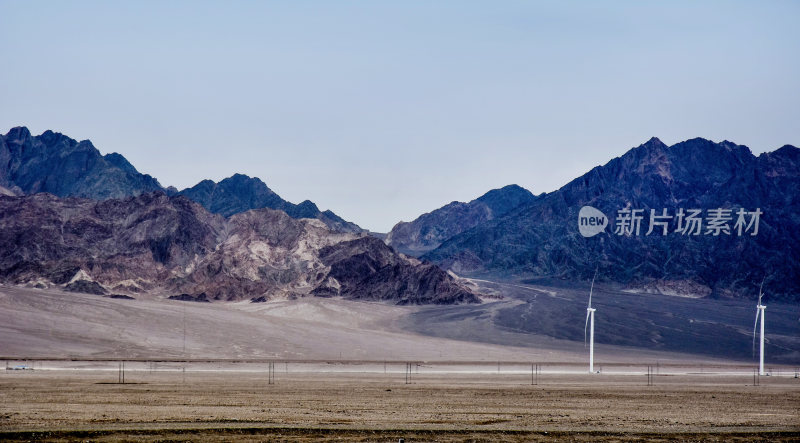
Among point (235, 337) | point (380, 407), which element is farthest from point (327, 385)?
point (235, 337)

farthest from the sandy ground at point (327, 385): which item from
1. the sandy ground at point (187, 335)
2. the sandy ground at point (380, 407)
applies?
the sandy ground at point (187, 335)

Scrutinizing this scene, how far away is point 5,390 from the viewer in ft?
180

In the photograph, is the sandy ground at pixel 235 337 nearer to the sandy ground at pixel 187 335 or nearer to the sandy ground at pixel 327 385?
the sandy ground at pixel 187 335

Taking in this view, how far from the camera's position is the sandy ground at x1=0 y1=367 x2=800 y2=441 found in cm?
3441

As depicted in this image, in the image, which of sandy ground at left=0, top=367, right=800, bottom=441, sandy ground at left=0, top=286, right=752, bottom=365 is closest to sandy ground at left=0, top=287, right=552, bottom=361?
sandy ground at left=0, top=286, right=752, bottom=365

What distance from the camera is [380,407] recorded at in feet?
156

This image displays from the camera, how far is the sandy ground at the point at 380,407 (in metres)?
34.4

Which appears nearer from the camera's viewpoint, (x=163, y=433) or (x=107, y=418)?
(x=163, y=433)

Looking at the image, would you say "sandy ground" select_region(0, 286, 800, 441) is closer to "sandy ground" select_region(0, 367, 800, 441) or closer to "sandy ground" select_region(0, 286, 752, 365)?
"sandy ground" select_region(0, 367, 800, 441)

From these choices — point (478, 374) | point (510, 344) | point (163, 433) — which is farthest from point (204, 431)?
point (510, 344)

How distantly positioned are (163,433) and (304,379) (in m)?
41.1

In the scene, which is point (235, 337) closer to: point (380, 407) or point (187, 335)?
point (187, 335)

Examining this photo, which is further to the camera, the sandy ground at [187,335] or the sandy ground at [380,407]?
the sandy ground at [187,335]

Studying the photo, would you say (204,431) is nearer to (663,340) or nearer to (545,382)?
(545,382)
